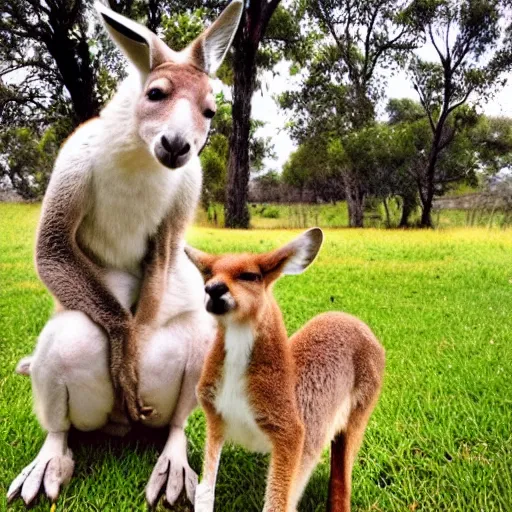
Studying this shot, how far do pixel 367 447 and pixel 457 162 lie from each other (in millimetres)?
819

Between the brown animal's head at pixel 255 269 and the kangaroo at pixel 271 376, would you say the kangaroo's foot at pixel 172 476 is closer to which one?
the kangaroo at pixel 271 376

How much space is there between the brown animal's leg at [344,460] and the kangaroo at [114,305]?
27 centimetres

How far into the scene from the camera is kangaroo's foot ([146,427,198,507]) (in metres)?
1.16

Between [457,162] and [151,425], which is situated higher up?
[457,162]

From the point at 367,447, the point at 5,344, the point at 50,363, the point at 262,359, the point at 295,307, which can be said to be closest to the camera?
the point at 262,359

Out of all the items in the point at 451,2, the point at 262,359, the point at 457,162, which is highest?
the point at 451,2

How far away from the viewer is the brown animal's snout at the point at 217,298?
77 centimetres

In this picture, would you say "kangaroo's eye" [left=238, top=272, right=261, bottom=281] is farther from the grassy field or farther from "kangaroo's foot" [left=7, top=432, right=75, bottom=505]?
"kangaroo's foot" [left=7, top=432, right=75, bottom=505]

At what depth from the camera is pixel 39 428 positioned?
1.35m

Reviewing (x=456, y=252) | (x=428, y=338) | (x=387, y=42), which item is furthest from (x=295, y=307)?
(x=387, y=42)

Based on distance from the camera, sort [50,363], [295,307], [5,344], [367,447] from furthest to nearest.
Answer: [5,344]
[295,307]
[367,447]
[50,363]

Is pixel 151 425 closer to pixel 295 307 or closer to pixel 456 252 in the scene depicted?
pixel 295 307

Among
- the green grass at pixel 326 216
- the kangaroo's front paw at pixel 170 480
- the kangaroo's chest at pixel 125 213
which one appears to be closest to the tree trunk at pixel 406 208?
the green grass at pixel 326 216

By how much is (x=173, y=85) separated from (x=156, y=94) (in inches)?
1.1
